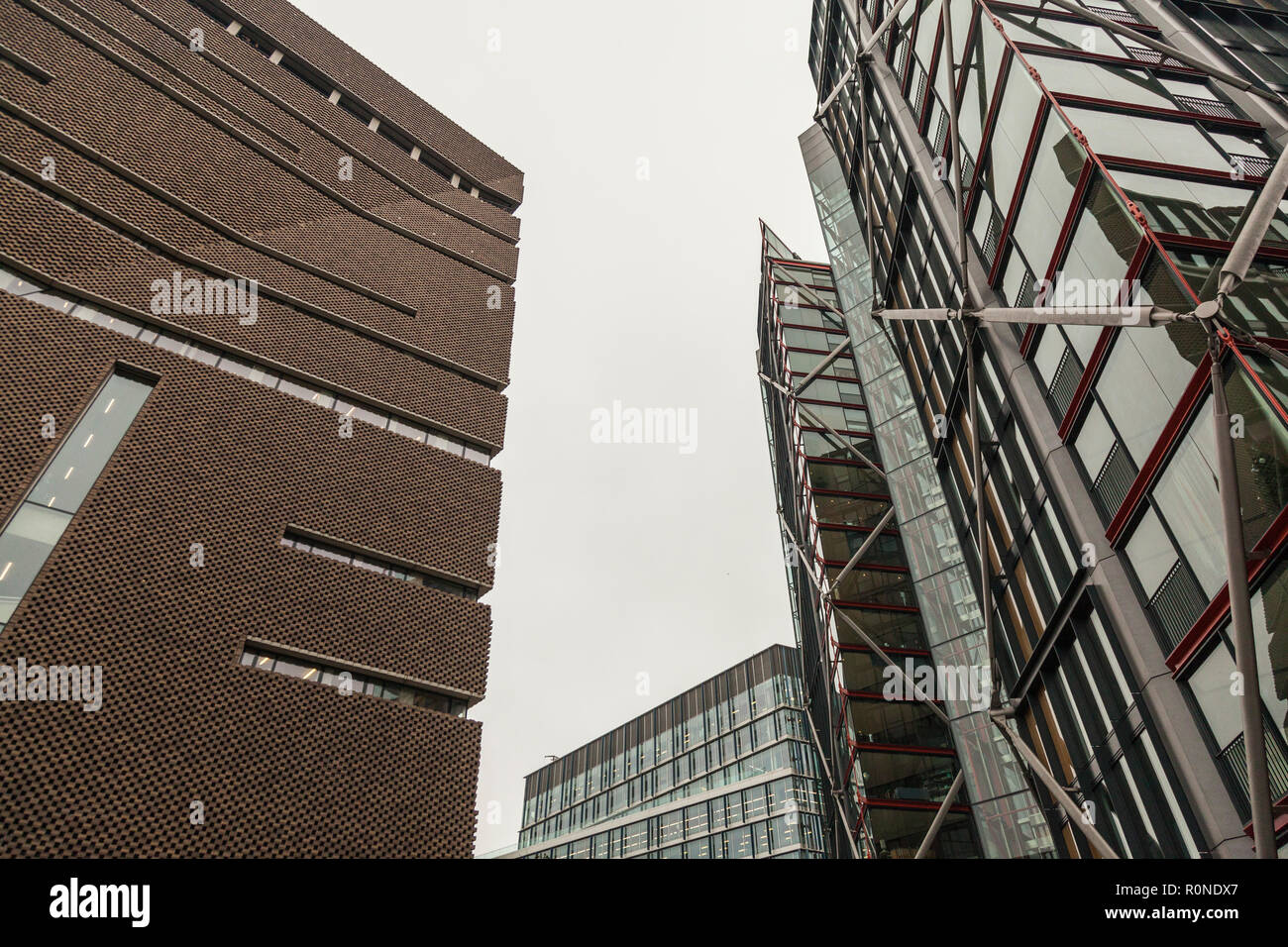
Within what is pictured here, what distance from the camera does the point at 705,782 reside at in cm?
6819

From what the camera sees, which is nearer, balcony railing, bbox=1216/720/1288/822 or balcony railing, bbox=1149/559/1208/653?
balcony railing, bbox=1216/720/1288/822

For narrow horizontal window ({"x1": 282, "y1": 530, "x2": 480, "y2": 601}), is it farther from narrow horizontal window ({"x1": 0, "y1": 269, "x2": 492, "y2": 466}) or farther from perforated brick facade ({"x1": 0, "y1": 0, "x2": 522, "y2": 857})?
narrow horizontal window ({"x1": 0, "y1": 269, "x2": 492, "y2": 466})

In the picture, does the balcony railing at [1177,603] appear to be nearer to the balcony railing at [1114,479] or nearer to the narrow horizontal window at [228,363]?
the balcony railing at [1114,479]

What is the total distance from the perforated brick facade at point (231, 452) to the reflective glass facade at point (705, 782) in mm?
47181

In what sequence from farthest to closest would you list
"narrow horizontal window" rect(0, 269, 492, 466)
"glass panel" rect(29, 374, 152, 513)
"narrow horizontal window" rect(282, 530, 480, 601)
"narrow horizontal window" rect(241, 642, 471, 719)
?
"narrow horizontal window" rect(282, 530, 480, 601) → "narrow horizontal window" rect(0, 269, 492, 466) → "narrow horizontal window" rect(241, 642, 471, 719) → "glass panel" rect(29, 374, 152, 513)

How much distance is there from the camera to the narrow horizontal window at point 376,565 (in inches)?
809

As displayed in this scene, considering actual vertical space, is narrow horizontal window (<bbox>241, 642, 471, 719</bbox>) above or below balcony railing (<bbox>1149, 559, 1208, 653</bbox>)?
above

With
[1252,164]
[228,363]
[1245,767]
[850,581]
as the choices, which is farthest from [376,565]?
[1252,164]

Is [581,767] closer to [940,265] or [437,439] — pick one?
[437,439]

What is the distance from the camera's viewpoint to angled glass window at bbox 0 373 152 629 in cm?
1576

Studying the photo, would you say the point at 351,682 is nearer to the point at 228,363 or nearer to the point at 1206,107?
the point at 228,363

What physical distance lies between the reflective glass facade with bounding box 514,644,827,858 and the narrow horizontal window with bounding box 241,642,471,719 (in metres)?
46.1

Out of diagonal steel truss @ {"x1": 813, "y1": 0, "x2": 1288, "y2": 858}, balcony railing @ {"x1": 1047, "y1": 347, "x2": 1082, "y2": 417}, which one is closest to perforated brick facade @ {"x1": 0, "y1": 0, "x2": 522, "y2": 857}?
diagonal steel truss @ {"x1": 813, "y1": 0, "x2": 1288, "y2": 858}

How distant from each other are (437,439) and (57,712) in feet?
44.6
